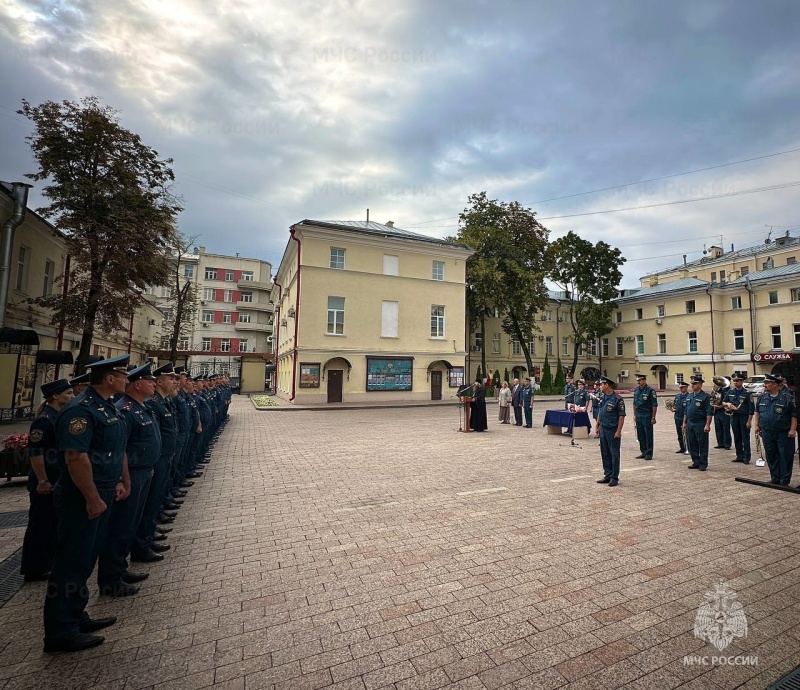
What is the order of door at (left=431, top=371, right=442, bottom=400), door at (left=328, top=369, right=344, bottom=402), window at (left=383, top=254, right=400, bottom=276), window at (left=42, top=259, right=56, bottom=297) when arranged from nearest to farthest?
1. window at (left=42, top=259, right=56, bottom=297)
2. door at (left=328, top=369, right=344, bottom=402)
3. window at (left=383, top=254, right=400, bottom=276)
4. door at (left=431, top=371, right=442, bottom=400)

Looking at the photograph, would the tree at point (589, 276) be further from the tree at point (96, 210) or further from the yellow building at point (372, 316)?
the tree at point (96, 210)

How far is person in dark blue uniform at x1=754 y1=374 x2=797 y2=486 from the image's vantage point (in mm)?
7457

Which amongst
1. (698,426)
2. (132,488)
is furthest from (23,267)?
(698,426)

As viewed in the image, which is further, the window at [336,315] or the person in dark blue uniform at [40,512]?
the window at [336,315]

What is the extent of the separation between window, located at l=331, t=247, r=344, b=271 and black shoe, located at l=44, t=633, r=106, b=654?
25.7m

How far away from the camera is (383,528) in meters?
5.40

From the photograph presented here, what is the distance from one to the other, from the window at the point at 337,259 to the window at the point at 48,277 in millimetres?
14725

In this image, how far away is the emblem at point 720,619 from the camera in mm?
3166

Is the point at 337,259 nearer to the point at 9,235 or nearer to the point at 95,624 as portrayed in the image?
the point at 9,235

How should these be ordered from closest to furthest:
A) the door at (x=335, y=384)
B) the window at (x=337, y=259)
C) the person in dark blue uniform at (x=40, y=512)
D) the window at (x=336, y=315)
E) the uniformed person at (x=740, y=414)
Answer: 1. the person in dark blue uniform at (x=40, y=512)
2. the uniformed person at (x=740, y=414)
3. the door at (x=335, y=384)
4. the window at (x=336, y=315)
5. the window at (x=337, y=259)

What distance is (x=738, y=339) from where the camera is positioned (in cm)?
3969

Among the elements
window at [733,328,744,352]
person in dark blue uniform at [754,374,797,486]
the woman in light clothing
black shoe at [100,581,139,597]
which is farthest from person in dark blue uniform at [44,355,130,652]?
window at [733,328,744,352]

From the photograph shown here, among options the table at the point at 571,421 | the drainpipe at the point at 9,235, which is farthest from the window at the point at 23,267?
the table at the point at 571,421

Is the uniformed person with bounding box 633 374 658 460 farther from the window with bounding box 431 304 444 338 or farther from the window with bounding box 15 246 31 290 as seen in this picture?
the window with bounding box 15 246 31 290
